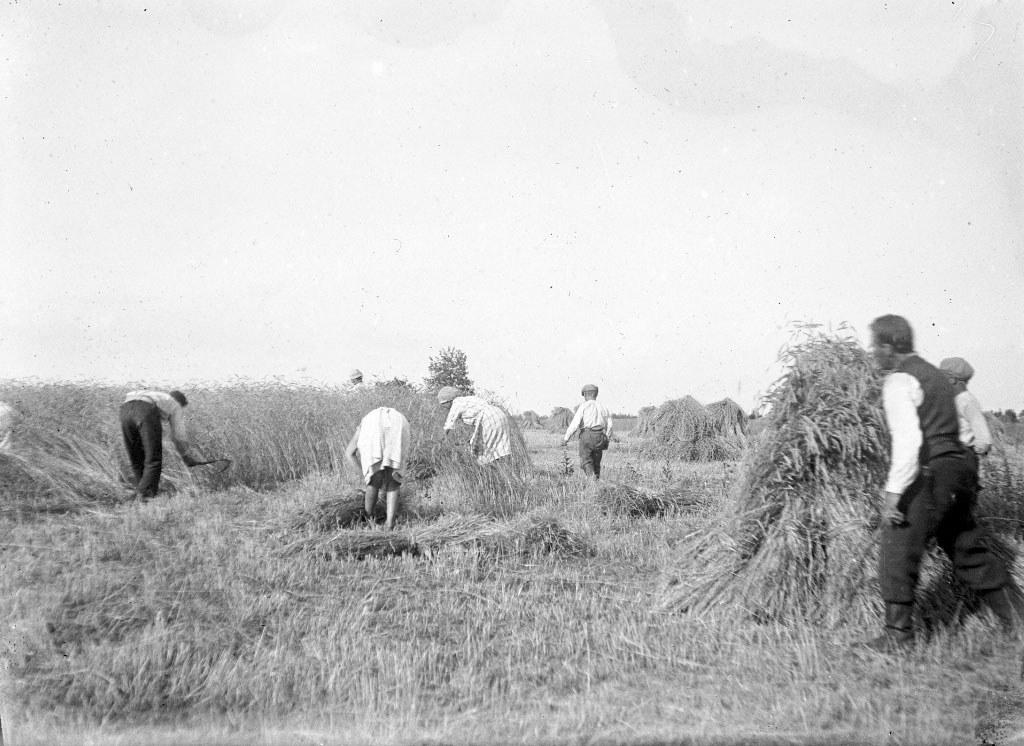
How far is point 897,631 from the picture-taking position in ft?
11.6

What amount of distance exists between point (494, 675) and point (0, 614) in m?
2.58

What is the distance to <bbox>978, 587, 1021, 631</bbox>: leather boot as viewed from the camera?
3629mm

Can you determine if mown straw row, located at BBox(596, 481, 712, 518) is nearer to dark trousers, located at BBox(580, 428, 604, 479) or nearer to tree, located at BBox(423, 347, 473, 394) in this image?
dark trousers, located at BBox(580, 428, 604, 479)

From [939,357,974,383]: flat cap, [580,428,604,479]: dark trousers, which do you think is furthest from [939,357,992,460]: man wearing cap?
[580,428,604,479]: dark trousers

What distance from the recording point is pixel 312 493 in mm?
8656

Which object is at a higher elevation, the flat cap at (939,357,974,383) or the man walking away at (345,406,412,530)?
the flat cap at (939,357,974,383)

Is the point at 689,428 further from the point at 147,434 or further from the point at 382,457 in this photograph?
the point at 147,434

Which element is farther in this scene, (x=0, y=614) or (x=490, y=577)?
(x=490, y=577)

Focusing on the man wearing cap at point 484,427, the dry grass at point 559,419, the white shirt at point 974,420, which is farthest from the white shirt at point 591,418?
the dry grass at point 559,419

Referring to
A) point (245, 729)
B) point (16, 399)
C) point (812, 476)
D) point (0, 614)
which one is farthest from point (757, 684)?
point (16, 399)

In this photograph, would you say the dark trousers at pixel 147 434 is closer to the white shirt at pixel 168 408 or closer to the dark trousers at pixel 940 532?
the white shirt at pixel 168 408

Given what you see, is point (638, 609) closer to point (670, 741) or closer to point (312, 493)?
point (670, 741)

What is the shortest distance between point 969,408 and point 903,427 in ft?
4.47

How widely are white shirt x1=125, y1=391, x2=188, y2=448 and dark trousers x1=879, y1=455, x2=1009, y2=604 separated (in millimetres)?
7557
